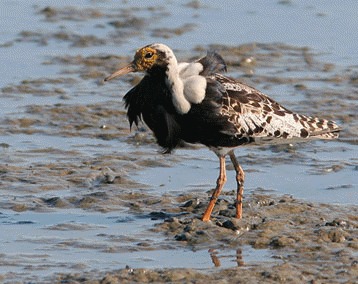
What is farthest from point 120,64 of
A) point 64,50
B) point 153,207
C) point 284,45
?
point 153,207

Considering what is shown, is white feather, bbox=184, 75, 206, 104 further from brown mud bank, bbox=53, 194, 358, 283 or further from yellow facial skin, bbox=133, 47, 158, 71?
brown mud bank, bbox=53, 194, 358, 283

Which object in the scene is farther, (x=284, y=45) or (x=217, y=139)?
(x=284, y=45)

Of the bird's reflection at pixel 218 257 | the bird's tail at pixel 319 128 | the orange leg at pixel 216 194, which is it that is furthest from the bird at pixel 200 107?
the bird's reflection at pixel 218 257

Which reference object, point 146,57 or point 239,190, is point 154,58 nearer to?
point 146,57

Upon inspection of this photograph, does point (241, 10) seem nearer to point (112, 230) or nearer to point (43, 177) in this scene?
point (43, 177)

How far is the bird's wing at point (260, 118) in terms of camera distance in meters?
11.7

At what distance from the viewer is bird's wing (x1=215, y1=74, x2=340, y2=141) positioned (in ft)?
38.4

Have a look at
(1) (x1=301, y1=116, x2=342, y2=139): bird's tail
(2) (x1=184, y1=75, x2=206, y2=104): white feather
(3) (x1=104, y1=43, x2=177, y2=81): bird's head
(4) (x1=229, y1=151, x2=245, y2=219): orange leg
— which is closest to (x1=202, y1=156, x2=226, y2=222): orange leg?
(4) (x1=229, y1=151, x2=245, y2=219): orange leg

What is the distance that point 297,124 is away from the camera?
12172mm

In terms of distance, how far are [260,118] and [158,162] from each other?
Answer: 2.05 metres

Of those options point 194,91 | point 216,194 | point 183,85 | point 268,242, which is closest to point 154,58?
point 183,85

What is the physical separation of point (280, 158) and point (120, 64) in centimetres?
437

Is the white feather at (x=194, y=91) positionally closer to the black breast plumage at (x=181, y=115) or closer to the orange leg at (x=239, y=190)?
the black breast plumage at (x=181, y=115)

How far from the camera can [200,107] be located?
37.6ft
